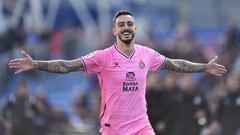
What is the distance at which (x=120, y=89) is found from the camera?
11.1 metres

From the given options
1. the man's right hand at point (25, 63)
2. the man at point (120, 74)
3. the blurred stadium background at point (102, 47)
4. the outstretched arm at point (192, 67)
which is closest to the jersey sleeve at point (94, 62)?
the man at point (120, 74)

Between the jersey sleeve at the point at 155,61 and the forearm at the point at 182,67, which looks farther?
the forearm at the point at 182,67

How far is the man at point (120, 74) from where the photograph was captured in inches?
436

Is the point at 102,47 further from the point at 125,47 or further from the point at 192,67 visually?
the point at 125,47

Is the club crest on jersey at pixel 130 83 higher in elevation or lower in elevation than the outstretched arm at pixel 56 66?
lower

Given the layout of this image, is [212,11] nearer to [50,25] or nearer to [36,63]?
[50,25]

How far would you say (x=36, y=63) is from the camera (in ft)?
36.2

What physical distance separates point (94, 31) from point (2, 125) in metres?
6.20

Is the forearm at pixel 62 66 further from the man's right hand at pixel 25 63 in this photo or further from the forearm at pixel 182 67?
the forearm at pixel 182 67

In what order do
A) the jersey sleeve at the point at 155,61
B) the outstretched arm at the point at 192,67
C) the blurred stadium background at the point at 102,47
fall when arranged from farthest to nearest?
1. the blurred stadium background at the point at 102,47
2. the outstretched arm at the point at 192,67
3. the jersey sleeve at the point at 155,61

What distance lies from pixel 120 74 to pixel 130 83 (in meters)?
0.17

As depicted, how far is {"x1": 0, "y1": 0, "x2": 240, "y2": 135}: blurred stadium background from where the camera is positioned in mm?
17656

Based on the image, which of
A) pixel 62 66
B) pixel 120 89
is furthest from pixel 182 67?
pixel 62 66

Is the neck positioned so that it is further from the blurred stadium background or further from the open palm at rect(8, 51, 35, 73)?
the blurred stadium background
